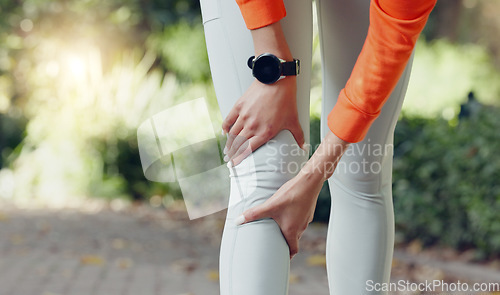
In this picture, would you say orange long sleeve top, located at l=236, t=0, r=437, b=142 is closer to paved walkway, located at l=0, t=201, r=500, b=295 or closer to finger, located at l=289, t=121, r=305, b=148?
finger, located at l=289, t=121, r=305, b=148

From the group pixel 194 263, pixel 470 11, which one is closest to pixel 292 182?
pixel 194 263

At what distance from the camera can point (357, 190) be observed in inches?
63.5

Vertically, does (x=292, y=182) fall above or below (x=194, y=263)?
above

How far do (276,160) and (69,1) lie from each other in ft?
31.8

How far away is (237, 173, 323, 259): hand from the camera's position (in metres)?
1.24

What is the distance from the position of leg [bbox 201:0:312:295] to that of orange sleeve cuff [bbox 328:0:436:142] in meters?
0.12

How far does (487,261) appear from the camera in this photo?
4480 mm

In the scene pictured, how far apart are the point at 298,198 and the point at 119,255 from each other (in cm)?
373

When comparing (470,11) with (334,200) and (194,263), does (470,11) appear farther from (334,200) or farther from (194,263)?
(334,200)

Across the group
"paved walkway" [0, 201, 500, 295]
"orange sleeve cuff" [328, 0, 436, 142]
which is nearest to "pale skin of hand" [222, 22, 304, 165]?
"orange sleeve cuff" [328, 0, 436, 142]

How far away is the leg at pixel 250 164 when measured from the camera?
48.9 inches

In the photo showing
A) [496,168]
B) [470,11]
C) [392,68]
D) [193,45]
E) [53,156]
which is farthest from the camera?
[470,11]

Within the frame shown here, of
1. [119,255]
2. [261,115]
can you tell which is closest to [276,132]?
[261,115]

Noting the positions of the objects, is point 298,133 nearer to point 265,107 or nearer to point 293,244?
point 265,107
